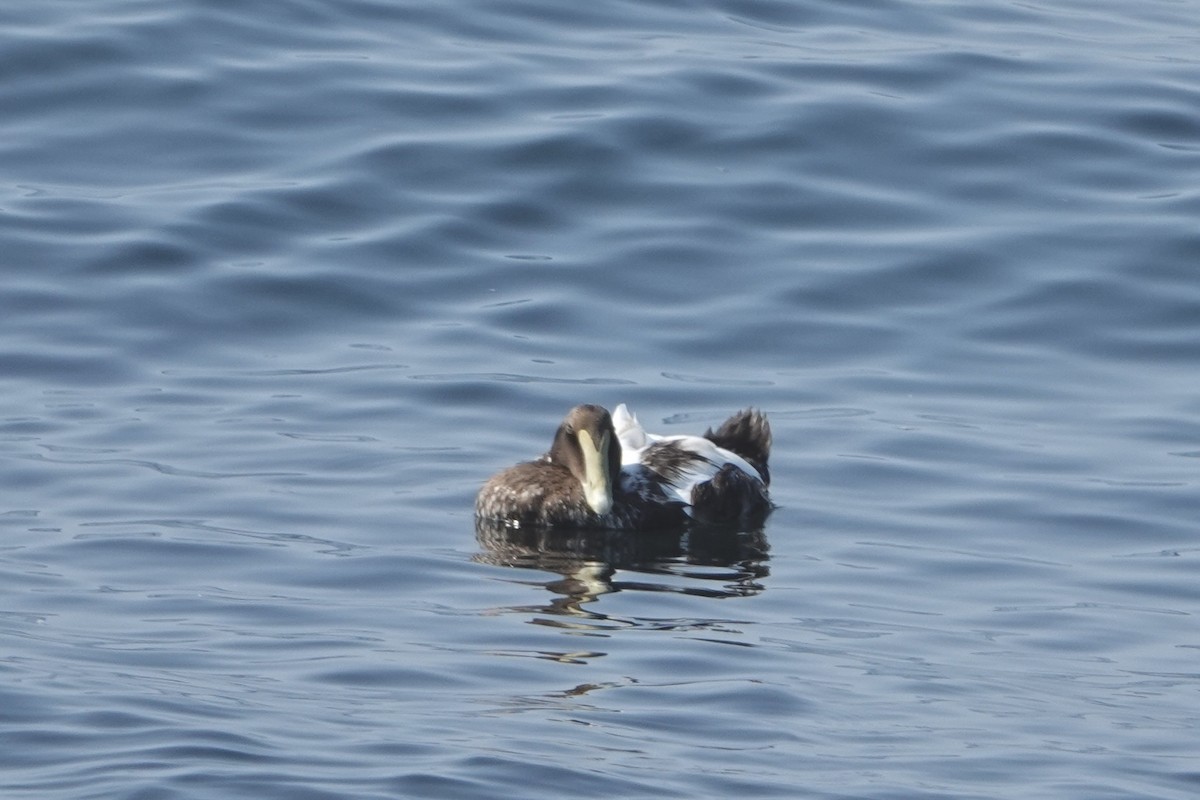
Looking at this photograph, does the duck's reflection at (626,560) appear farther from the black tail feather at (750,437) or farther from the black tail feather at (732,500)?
the black tail feather at (750,437)

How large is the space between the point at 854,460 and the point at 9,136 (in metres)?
8.35

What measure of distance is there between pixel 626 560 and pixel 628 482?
836 millimetres

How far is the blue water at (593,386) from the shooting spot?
7695mm

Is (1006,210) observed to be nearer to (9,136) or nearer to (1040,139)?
(1040,139)

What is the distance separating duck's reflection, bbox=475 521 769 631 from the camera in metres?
9.98

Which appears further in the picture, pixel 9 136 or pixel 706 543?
pixel 9 136

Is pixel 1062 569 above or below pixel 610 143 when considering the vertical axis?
below

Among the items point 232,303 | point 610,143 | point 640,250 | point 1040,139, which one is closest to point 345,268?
point 232,303

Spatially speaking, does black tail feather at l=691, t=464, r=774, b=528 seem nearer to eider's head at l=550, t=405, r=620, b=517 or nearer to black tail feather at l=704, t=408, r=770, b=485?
black tail feather at l=704, t=408, r=770, b=485

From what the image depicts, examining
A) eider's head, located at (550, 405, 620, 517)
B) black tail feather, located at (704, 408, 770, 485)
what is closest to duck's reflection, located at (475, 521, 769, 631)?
eider's head, located at (550, 405, 620, 517)

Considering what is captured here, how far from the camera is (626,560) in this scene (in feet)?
35.7

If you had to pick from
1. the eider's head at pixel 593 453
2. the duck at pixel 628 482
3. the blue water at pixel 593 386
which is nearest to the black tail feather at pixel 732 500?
the duck at pixel 628 482

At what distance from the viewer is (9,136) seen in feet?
58.1

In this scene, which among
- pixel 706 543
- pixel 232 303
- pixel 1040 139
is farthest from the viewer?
pixel 1040 139
